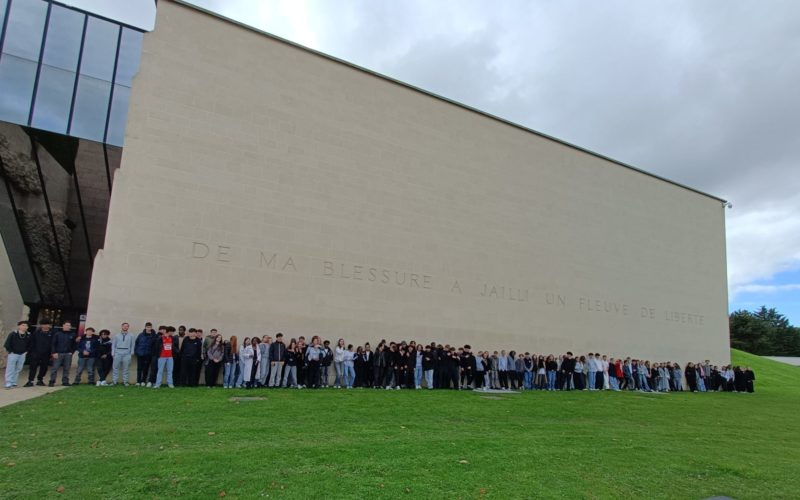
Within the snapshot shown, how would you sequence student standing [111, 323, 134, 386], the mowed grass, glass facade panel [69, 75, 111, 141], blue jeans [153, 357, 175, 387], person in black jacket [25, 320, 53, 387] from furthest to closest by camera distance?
glass facade panel [69, 75, 111, 141] → blue jeans [153, 357, 175, 387] → student standing [111, 323, 134, 386] → person in black jacket [25, 320, 53, 387] → the mowed grass

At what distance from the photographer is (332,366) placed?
15430mm

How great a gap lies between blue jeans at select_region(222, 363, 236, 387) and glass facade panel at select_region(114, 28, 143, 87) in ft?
31.6

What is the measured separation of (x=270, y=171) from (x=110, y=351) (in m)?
6.63

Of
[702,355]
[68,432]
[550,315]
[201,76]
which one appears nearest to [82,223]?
[201,76]

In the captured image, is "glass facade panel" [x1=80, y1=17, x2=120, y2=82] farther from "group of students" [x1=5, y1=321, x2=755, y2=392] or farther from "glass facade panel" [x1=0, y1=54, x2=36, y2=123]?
"group of students" [x1=5, y1=321, x2=755, y2=392]

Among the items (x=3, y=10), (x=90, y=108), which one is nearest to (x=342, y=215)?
(x=90, y=108)

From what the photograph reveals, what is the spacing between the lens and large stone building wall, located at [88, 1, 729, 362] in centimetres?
1382

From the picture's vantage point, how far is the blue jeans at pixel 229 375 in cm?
1293

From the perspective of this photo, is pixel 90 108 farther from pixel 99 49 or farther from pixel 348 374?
pixel 348 374

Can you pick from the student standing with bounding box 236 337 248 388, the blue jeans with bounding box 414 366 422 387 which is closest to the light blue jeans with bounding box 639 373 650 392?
the blue jeans with bounding box 414 366 422 387

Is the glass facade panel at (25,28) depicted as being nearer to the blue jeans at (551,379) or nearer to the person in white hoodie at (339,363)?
the person in white hoodie at (339,363)

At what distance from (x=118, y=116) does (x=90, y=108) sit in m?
0.77

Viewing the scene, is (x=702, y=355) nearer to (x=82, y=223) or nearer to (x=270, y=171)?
(x=270, y=171)

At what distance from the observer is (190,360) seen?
1266cm
